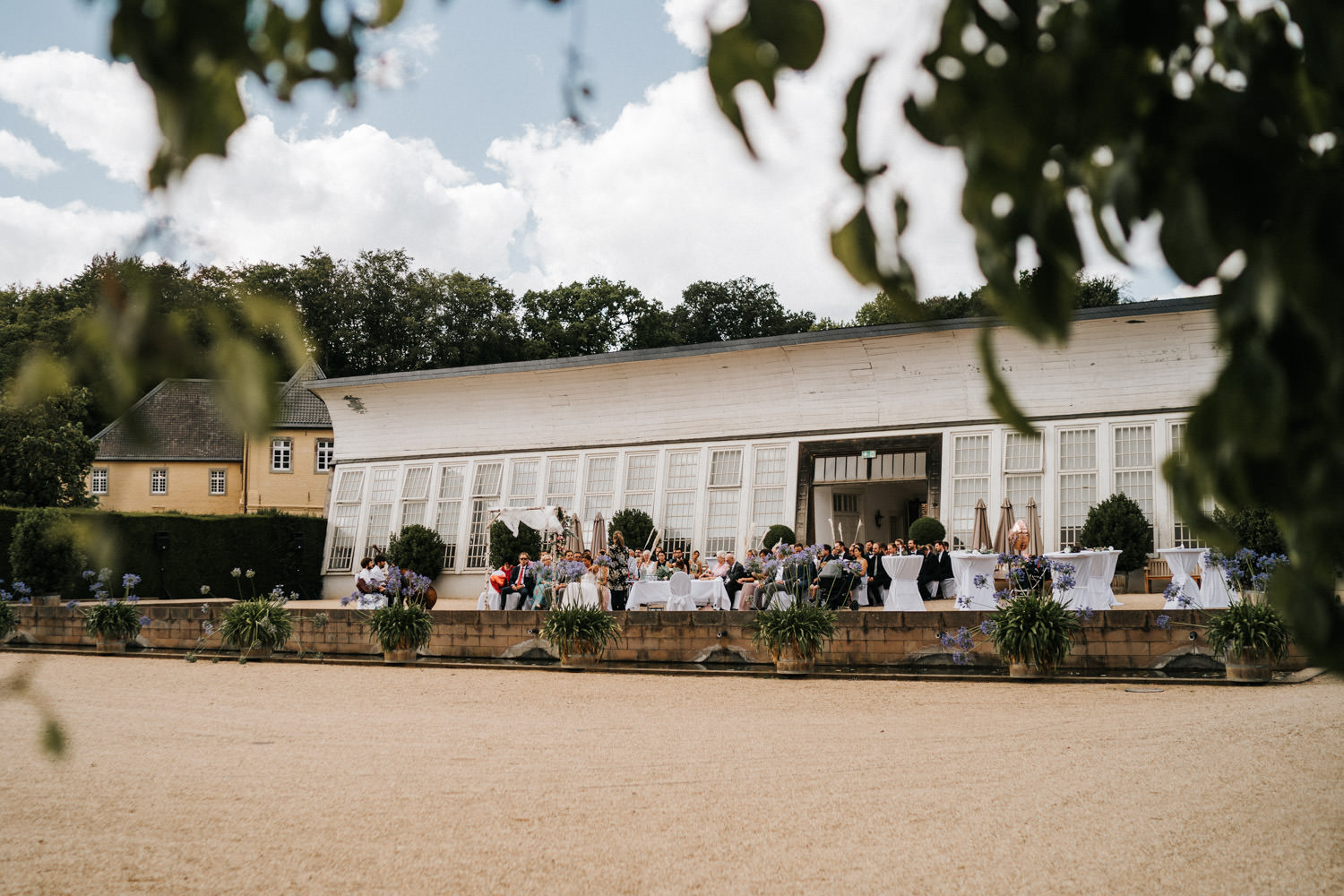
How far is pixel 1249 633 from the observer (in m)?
11.9

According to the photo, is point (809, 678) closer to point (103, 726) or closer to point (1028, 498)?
point (103, 726)

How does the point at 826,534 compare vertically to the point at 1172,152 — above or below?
above

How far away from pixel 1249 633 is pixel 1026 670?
7.24 ft

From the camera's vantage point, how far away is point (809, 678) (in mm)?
13867

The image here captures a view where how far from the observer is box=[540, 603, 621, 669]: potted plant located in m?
15.6

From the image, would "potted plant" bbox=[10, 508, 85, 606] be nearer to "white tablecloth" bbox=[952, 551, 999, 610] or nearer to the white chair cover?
the white chair cover

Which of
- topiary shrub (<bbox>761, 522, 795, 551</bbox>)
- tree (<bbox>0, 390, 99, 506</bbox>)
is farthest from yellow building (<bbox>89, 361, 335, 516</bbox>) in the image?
topiary shrub (<bbox>761, 522, 795, 551</bbox>)

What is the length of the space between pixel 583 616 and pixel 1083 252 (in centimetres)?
1459

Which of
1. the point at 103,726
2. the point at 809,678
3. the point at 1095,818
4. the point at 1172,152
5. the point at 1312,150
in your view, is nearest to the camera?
the point at 1172,152

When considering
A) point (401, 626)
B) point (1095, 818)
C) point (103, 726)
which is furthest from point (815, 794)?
point (401, 626)

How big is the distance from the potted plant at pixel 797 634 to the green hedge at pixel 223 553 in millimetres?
18487

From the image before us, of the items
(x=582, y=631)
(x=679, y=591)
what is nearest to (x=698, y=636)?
(x=582, y=631)

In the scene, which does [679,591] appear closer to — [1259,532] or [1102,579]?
[1102,579]

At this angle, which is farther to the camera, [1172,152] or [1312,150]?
[1312,150]
